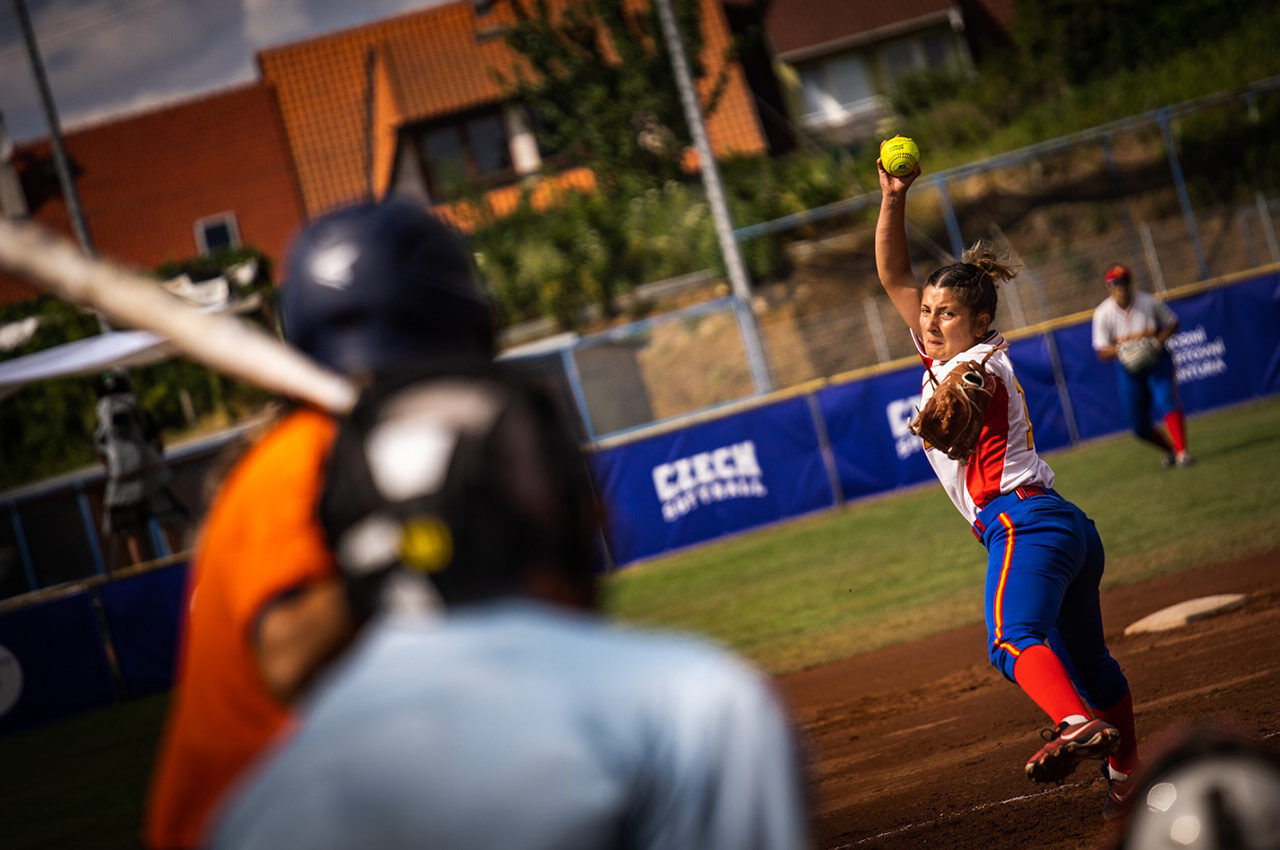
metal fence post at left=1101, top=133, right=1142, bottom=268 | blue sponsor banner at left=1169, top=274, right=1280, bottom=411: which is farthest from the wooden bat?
metal fence post at left=1101, top=133, right=1142, bottom=268

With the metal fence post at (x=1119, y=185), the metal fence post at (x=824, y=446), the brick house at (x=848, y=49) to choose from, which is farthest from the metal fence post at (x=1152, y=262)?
the brick house at (x=848, y=49)

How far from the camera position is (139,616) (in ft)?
49.1

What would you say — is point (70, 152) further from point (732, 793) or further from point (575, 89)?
point (732, 793)

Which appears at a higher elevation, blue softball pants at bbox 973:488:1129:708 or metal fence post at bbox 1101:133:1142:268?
metal fence post at bbox 1101:133:1142:268

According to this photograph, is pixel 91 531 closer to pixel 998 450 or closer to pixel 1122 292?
pixel 1122 292

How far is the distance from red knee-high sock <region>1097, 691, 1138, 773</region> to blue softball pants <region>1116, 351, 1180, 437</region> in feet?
32.6

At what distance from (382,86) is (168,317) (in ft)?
124

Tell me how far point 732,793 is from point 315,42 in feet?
142

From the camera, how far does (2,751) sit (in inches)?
535

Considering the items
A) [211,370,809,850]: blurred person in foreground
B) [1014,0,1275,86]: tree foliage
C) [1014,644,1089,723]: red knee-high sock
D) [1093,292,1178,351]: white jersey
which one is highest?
[1014,0,1275,86]: tree foliage

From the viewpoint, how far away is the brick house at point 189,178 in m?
41.1

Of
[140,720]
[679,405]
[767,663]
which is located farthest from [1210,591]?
[679,405]

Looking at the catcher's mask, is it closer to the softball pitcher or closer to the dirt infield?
the softball pitcher

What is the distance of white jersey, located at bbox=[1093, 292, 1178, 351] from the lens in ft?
46.4
